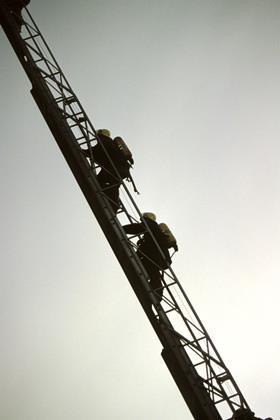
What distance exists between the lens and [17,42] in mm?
11250

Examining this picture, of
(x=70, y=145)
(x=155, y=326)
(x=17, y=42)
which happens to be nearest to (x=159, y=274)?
(x=155, y=326)

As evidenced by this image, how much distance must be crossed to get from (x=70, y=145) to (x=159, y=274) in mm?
3166

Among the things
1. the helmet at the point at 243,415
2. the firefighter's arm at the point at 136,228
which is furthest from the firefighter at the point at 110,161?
the helmet at the point at 243,415

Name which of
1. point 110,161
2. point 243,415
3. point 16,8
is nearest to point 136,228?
point 110,161

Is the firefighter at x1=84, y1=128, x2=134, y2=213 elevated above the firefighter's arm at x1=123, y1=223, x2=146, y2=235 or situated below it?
above

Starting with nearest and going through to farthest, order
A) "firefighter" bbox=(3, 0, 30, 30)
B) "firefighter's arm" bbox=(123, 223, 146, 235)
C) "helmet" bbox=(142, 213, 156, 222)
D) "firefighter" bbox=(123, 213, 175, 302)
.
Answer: "firefighter" bbox=(123, 213, 175, 302) < "firefighter's arm" bbox=(123, 223, 146, 235) < "helmet" bbox=(142, 213, 156, 222) < "firefighter" bbox=(3, 0, 30, 30)

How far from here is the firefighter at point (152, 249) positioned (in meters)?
9.10

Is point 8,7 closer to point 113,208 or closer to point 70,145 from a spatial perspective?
point 70,145

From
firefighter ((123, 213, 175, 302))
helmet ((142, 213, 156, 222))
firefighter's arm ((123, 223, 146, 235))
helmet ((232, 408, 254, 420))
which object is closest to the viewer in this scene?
helmet ((232, 408, 254, 420))

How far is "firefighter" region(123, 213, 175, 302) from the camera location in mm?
9102

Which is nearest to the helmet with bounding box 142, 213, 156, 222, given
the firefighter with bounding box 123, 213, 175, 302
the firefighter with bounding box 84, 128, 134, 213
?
the firefighter with bounding box 123, 213, 175, 302

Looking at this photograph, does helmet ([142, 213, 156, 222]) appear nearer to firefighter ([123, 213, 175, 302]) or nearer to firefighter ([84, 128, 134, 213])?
firefighter ([123, 213, 175, 302])

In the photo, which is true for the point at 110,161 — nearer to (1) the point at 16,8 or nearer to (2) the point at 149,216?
(2) the point at 149,216

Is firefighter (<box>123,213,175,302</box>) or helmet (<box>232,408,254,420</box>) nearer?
helmet (<box>232,408,254,420</box>)
